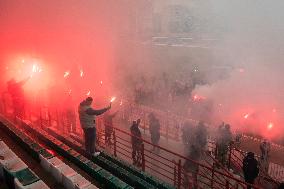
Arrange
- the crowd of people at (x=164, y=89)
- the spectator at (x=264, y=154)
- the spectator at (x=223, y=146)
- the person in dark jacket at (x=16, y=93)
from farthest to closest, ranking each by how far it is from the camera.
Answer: the crowd of people at (x=164, y=89) → the person in dark jacket at (x=16, y=93) → the spectator at (x=223, y=146) → the spectator at (x=264, y=154)

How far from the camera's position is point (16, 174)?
3.83 m

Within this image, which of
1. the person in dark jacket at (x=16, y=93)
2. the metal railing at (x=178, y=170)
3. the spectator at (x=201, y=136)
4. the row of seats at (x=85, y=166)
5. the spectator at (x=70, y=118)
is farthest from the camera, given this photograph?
the spectator at (x=70, y=118)

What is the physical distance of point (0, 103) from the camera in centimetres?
1062

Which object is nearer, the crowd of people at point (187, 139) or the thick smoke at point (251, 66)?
the crowd of people at point (187, 139)

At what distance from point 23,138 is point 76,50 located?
384 inches

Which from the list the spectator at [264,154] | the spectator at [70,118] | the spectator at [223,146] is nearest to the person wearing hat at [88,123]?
the spectator at [70,118]

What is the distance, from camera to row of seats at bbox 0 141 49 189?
11.8ft

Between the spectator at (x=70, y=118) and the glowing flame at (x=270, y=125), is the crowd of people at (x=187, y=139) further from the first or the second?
the glowing flame at (x=270, y=125)

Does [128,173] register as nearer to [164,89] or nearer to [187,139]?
[187,139]

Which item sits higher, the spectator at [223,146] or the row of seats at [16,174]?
the row of seats at [16,174]

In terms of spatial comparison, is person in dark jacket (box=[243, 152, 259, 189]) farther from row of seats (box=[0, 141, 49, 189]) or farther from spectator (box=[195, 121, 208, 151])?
row of seats (box=[0, 141, 49, 189])

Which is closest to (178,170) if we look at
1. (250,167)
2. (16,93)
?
→ (250,167)

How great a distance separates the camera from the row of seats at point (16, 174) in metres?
3.61

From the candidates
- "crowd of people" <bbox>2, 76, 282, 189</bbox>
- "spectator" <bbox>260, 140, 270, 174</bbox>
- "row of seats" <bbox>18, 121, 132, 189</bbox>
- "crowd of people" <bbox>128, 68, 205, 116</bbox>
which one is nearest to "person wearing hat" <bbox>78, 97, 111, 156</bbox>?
"crowd of people" <bbox>2, 76, 282, 189</bbox>
